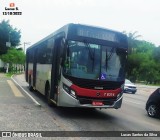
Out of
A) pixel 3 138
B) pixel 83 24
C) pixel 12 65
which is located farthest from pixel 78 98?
pixel 12 65

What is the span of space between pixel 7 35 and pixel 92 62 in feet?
264

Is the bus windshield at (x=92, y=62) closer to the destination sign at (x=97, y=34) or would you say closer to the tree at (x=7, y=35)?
the destination sign at (x=97, y=34)

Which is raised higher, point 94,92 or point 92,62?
point 92,62

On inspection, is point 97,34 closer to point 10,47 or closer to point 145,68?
point 145,68

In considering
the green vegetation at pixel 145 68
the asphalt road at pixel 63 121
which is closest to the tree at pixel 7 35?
the green vegetation at pixel 145 68

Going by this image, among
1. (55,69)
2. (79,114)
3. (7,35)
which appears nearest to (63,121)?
(79,114)

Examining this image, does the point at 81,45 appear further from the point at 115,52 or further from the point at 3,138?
the point at 3,138

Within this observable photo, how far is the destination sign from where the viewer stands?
41.0 feet

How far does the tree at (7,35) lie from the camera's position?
3521 inches

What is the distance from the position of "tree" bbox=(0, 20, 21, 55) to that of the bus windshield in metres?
77.2

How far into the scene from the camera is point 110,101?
41.3 ft

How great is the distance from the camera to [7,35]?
295 ft

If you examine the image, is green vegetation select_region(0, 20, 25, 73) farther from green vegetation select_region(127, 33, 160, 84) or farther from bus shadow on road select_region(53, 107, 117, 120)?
bus shadow on road select_region(53, 107, 117, 120)

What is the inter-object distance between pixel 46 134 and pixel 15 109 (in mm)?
4885
